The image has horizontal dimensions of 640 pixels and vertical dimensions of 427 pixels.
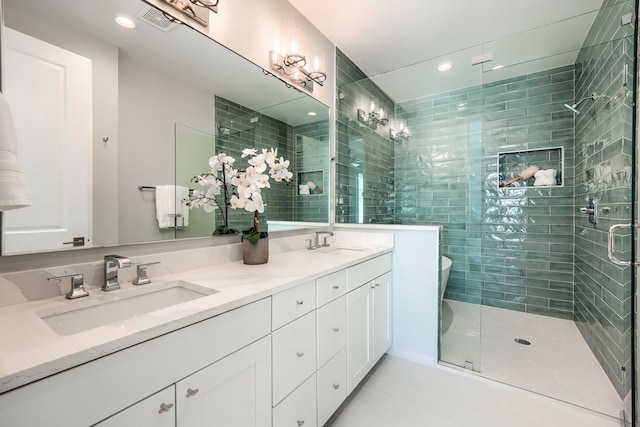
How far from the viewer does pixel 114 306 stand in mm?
941

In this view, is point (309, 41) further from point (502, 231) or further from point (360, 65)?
point (502, 231)

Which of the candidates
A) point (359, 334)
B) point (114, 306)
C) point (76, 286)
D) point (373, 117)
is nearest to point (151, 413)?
point (114, 306)

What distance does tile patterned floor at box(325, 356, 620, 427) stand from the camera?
1.47m

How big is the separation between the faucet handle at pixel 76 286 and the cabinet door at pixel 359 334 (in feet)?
3.81

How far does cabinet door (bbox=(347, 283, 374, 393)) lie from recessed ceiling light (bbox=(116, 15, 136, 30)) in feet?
5.22

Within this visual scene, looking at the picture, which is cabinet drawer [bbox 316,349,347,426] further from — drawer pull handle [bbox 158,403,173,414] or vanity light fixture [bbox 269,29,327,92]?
vanity light fixture [bbox 269,29,327,92]

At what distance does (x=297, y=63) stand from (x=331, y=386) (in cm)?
207

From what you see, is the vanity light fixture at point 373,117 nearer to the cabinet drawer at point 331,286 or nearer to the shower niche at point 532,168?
the shower niche at point 532,168

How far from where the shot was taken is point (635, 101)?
4.67 ft

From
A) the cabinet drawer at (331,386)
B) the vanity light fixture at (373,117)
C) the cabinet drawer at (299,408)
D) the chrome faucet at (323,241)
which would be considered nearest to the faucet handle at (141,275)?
the cabinet drawer at (299,408)

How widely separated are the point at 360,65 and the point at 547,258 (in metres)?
2.80

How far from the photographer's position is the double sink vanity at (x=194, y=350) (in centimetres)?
56

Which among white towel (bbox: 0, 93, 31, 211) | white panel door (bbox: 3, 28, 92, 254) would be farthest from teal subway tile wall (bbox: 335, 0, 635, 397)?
white towel (bbox: 0, 93, 31, 211)

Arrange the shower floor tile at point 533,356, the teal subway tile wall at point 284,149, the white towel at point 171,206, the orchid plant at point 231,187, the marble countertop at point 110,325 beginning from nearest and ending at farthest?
1. the marble countertop at point 110,325
2. the white towel at point 171,206
3. the orchid plant at point 231,187
4. the teal subway tile wall at point 284,149
5. the shower floor tile at point 533,356
